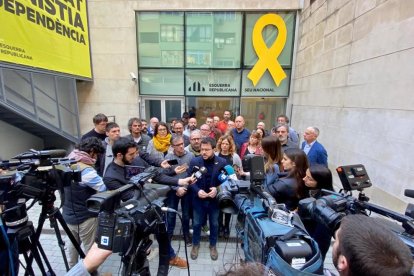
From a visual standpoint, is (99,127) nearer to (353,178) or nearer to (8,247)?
(8,247)

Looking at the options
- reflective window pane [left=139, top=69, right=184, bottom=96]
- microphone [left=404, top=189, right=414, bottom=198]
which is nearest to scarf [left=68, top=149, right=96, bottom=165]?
microphone [left=404, top=189, right=414, bottom=198]

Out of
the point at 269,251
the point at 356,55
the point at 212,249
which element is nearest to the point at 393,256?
the point at 269,251

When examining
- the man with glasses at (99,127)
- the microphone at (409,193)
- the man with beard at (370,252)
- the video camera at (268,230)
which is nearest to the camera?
the man with beard at (370,252)

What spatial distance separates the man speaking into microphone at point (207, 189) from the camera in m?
2.60

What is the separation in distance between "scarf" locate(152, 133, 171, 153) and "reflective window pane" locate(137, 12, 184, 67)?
16.1 ft

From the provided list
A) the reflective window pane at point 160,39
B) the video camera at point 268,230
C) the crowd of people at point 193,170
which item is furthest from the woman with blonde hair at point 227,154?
the reflective window pane at point 160,39

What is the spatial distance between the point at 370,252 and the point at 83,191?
2213mm

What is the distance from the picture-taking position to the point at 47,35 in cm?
556

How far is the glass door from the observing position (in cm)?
810

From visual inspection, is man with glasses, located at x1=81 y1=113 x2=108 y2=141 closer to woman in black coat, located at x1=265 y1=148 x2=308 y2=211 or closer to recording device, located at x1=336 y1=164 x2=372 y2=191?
woman in black coat, located at x1=265 y1=148 x2=308 y2=211

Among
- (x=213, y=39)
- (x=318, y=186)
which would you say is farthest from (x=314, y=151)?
(x=213, y=39)

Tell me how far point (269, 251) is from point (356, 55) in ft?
15.4

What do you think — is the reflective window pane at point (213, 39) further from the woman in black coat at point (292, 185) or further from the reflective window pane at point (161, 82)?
the woman in black coat at point (292, 185)

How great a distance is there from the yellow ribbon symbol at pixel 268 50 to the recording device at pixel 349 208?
6745 mm
